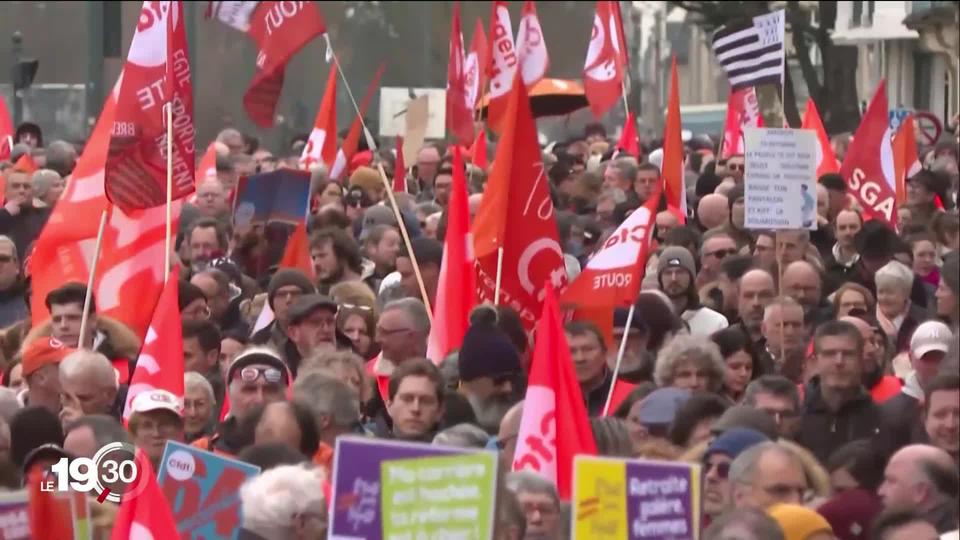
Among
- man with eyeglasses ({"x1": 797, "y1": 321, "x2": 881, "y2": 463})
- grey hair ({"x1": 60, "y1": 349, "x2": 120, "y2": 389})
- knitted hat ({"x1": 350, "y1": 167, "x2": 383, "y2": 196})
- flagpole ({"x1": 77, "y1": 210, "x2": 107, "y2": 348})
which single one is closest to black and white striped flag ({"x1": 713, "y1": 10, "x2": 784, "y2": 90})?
knitted hat ({"x1": 350, "y1": 167, "x2": 383, "y2": 196})

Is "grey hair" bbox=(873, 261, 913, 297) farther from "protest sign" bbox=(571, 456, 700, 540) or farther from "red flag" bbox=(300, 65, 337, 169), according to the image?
"red flag" bbox=(300, 65, 337, 169)

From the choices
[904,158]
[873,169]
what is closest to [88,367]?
[873,169]

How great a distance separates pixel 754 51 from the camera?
1602cm

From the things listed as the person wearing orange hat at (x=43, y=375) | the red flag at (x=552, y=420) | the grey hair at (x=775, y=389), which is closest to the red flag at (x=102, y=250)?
the person wearing orange hat at (x=43, y=375)

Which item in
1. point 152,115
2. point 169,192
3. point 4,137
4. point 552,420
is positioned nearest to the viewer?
point 552,420

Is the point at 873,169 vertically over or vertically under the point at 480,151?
under

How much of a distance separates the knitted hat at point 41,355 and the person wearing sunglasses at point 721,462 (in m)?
2.72

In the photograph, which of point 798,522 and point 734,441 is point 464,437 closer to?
point 734,441

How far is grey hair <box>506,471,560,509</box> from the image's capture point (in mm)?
7129

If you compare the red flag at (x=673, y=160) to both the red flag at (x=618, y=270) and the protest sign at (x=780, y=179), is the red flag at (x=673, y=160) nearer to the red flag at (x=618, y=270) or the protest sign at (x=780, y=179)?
the protest sign at (x=780, y=179)

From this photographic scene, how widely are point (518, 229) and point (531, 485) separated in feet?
14.8

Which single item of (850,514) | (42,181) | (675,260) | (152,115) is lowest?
(850,514)

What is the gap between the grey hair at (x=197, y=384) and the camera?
9.31m

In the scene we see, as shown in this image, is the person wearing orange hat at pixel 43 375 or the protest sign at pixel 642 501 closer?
the protest sign at pixel 642 501
